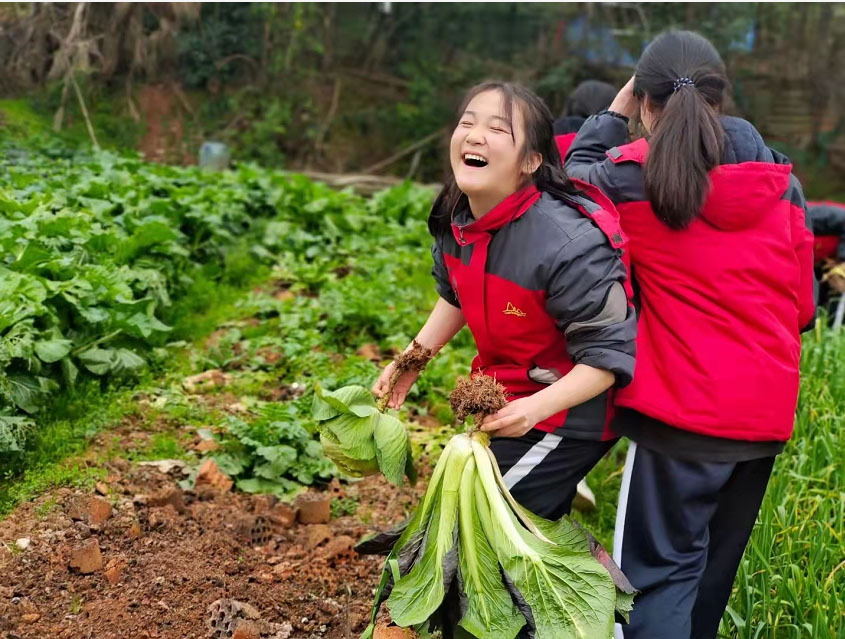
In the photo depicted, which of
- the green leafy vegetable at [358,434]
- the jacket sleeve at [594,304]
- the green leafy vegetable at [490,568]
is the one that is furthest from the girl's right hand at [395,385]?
the jacket sleeve at [594,304]

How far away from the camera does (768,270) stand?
2.27 metres

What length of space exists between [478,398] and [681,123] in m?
0.82

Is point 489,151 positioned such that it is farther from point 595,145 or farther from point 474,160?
point 595,145

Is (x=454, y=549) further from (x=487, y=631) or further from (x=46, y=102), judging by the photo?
(x=46, y=102)

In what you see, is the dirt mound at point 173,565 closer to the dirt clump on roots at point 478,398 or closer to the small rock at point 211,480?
the small rock at point 211,480

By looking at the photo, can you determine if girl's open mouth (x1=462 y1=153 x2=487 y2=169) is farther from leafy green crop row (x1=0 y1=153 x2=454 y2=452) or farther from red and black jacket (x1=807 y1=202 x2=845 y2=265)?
red and black jacket (x1=807 y1=202 x2=845 y2=265)

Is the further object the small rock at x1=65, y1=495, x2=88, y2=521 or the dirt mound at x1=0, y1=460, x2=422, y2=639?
the small rock at x1=65, y1=495, x2=88, y2=521

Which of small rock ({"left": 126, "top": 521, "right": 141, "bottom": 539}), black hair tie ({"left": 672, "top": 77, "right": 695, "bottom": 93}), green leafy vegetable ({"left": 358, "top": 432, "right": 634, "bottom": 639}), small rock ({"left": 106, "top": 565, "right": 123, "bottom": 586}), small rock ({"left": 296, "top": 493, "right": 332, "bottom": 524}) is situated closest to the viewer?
green leafy vegetable ({"left": 358, "top": 432, "right": 634, "bottom": 639})

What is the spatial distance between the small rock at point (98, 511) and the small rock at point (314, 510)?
0.69 metres

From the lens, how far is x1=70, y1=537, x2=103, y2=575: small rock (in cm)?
286

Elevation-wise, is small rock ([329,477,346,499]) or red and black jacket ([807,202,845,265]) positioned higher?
red and black jacket ([807,202,845,265])

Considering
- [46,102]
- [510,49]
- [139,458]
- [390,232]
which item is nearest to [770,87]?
[510,49]

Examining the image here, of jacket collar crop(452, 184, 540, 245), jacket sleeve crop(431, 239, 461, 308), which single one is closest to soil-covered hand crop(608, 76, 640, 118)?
jacket collar crop(452, 184, 540, 245)

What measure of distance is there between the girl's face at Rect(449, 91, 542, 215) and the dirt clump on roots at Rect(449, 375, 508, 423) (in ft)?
1.51
